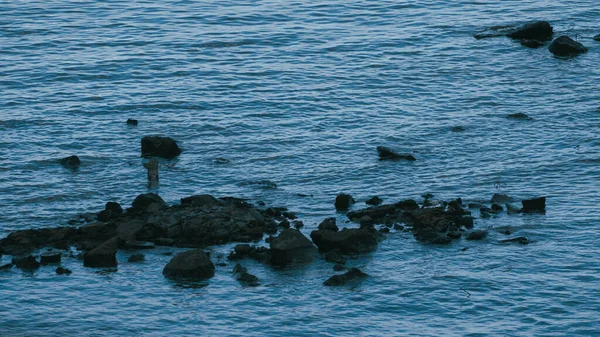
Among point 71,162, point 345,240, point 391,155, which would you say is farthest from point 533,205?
point 71,162

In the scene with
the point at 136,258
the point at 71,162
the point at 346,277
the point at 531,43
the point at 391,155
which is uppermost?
the point at 531,43

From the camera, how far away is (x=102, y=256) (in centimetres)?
4056

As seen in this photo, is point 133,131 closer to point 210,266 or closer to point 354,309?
point 210,266

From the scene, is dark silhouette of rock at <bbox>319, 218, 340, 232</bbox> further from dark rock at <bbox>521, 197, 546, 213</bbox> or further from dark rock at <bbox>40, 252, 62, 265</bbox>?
dark rock at <bbox>40, 252, 62, 265</bbox>

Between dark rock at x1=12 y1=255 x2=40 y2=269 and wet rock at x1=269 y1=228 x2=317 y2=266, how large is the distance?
8.12 meters

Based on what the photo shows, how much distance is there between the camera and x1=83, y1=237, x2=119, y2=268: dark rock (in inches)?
1597

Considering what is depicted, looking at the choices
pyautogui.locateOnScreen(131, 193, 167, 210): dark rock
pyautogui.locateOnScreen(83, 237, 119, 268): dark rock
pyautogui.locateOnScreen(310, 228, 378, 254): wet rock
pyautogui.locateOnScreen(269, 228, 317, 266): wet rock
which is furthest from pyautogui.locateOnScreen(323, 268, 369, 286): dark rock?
pyautogui.locateOnScreen(131, 193, 167, 210): dark rock

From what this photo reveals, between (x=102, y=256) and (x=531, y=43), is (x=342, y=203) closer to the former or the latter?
(x=102, y=256)

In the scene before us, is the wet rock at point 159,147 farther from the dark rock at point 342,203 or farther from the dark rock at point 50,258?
the dark rock at point 50,258

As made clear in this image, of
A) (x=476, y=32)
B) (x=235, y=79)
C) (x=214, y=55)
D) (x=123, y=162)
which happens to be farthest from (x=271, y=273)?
(x=476, y=32)

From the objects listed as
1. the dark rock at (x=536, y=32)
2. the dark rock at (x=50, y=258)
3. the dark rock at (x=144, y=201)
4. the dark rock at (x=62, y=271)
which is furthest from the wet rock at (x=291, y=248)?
the dark rock at (x=536, y=32)

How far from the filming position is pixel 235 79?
6906cm

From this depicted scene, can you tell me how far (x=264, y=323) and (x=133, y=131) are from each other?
24.6 meters

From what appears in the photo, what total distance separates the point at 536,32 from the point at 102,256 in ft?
146
